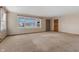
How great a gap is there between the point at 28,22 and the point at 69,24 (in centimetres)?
485

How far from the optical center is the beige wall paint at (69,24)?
30.3 ft

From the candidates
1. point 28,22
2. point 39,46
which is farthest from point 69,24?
point 39,46

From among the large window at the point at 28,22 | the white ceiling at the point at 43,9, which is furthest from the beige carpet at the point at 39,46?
the large window at the point at 28,22

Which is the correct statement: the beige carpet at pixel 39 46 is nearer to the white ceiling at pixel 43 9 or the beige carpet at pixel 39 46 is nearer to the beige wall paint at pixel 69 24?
the white ceiling at pixel 43 9

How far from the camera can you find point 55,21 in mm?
13398

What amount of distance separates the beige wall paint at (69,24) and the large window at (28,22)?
122 inches

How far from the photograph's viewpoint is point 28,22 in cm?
1059

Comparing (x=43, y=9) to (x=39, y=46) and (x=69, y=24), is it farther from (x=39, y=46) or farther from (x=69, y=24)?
(x=69, y=24)

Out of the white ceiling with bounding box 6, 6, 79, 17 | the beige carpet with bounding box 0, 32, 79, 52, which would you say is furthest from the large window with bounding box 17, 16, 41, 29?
the beige carpet with bounding box 0, 32, 79, 52

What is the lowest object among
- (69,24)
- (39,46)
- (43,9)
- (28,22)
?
(39,46)

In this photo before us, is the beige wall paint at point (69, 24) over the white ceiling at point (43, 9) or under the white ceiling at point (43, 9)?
under

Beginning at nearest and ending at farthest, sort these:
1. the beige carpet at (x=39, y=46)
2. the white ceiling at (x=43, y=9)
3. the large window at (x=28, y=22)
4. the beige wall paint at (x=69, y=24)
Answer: the beige carpet at (x=39, y=46) → the white ceiling at (x=43, y=9) → the beige wall paint at (x=69, y=24) → the large window at (x=28, y=22)

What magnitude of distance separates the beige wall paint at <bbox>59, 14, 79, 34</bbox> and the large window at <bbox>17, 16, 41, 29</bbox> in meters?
3.10
